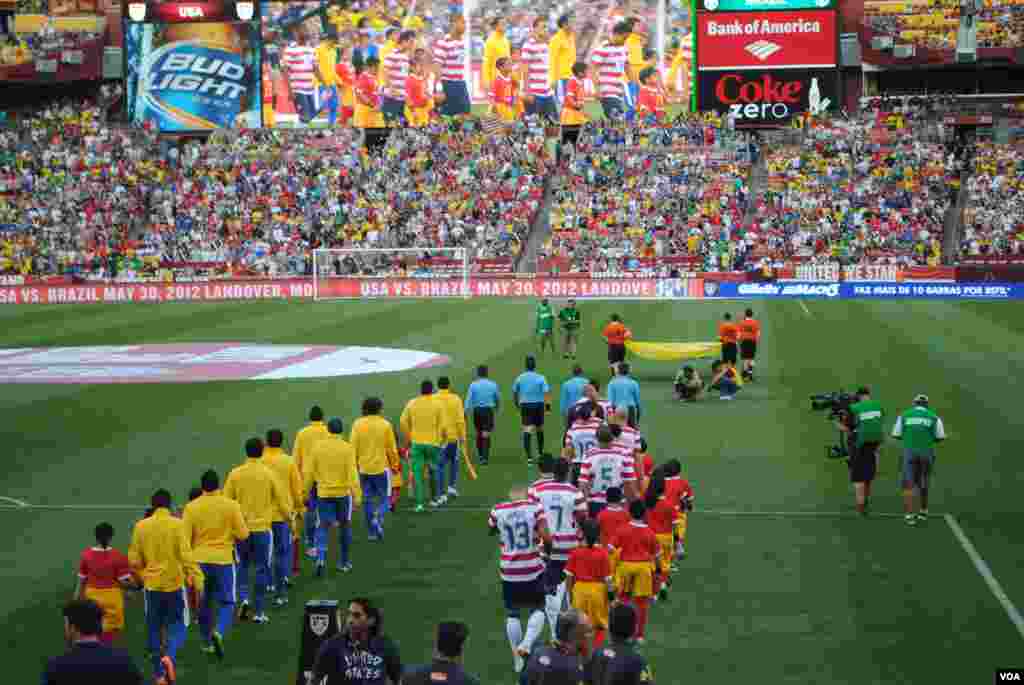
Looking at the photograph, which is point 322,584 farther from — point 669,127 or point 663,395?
point 669,127

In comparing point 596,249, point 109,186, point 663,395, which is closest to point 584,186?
point 596,249

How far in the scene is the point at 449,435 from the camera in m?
19.4

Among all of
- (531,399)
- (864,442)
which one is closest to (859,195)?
(531,399)

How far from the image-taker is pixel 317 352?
1597 inches

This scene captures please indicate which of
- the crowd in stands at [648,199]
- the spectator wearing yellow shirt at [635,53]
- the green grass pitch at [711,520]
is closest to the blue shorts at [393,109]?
the crowd in stands at [648,199]

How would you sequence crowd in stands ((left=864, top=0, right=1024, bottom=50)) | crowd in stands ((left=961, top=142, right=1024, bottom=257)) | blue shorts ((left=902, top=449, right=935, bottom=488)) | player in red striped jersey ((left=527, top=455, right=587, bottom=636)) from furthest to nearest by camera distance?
crowd in stands ((left=864, top=0, right=1024, bottom=50)) < crowd in stands ((left=961, top=142, right=1024, bottom=257)) < blue shorts ((left=902, top=449, right=935, bottom=488)) < player in red striped jersey ((left=527, top=455, right=587, bottom=636))

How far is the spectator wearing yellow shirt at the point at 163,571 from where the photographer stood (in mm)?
12938

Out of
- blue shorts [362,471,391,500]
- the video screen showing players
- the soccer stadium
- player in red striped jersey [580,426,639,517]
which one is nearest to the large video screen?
the video screen showing players

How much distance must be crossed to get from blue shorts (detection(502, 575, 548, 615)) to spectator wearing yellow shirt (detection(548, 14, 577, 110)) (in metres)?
62.0

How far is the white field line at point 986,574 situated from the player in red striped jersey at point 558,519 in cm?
485

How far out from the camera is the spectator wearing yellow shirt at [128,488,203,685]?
1294cm

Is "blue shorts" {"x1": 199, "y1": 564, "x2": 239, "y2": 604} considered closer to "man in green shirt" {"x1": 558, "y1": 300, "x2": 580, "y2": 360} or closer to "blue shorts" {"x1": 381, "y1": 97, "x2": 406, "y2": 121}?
"man in green shirt" {"x1": 558, "y1": 300, "x2": 580, "y2": 360}

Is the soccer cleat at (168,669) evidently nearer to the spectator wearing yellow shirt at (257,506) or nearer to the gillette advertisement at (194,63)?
the spectator wearing yellow shirt at (257,506)

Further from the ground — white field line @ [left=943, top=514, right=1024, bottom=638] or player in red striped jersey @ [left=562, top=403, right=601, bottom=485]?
player in red striped jersey @ [left=562, top=403, right=601, bottom=485]
